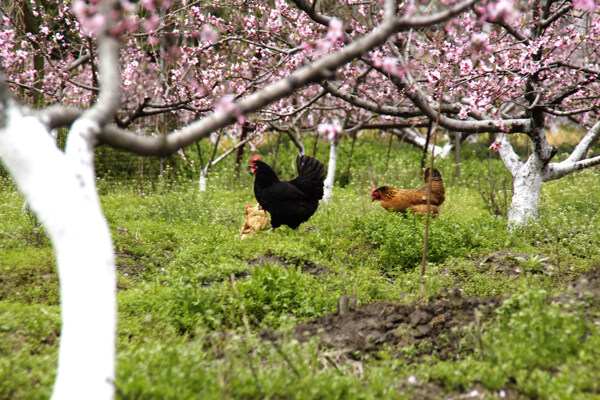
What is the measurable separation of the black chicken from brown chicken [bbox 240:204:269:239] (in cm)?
13

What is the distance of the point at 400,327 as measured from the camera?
13.5 feet

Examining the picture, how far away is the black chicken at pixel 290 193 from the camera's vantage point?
25.5 ft

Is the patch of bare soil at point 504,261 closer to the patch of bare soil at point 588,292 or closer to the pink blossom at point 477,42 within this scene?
the patch of bare soil at point 588,292

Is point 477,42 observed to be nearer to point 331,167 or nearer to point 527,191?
point 527,191

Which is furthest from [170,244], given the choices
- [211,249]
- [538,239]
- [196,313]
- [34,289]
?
[538,239]

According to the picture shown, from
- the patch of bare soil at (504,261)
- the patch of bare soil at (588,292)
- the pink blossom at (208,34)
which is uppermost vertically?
the pink blossom at (208,34)

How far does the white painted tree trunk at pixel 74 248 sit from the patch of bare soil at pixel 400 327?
1763 millimetres

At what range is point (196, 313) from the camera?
454 centimetres

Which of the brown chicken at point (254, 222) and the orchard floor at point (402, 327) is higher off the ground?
the brown chicken at point (254, 222)

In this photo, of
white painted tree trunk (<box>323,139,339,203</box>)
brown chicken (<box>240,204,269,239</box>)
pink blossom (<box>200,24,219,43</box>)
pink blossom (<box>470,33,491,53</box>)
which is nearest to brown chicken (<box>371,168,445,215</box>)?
brown chicken (<box>240,204,269,239</box>)

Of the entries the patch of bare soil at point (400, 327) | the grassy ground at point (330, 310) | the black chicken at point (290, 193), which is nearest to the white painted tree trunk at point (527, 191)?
the grassy ground at point (330, 310)

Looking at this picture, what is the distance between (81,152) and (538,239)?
643 centimetres

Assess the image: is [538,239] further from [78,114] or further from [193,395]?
[78,114]

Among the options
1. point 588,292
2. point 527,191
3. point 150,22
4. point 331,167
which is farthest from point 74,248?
point 331,167
